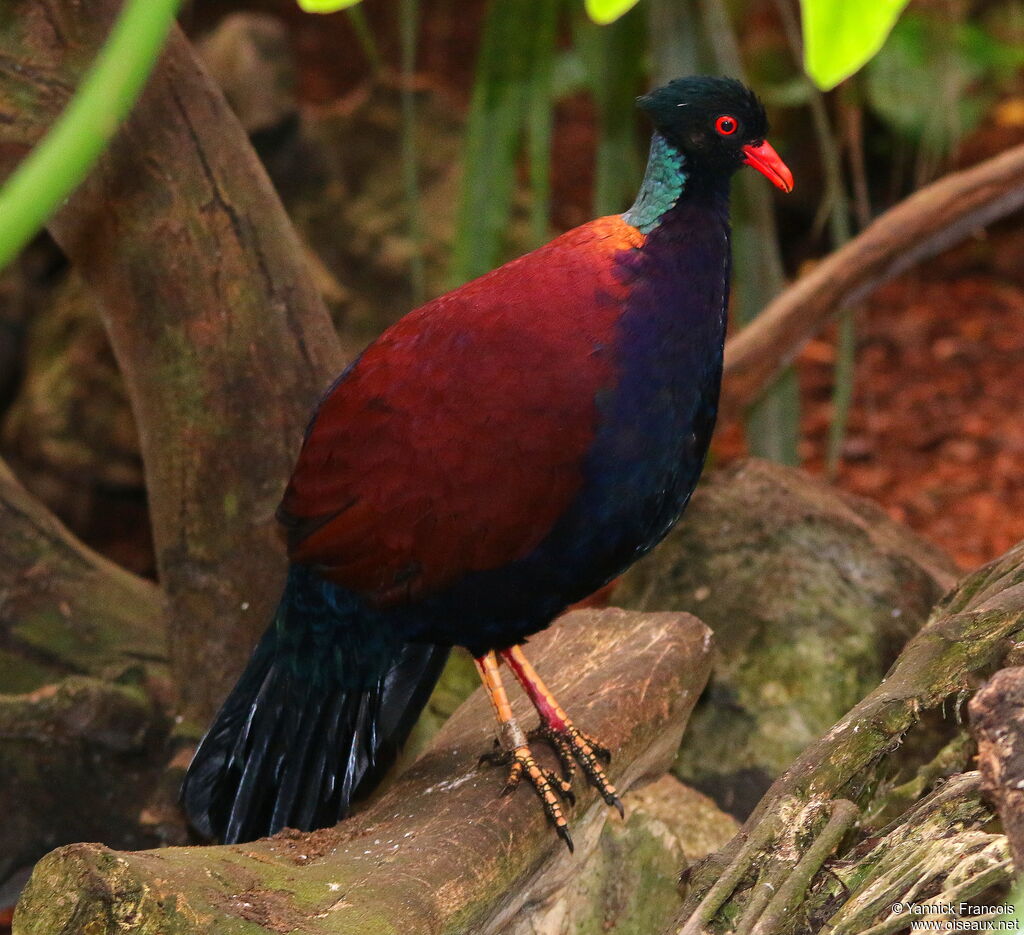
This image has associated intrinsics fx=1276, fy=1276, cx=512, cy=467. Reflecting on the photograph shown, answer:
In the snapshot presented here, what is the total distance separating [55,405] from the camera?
476cm

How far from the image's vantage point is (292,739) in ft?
7.53

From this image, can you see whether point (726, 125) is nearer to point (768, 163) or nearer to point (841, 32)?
point (768, 163)

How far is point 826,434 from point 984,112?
185cm

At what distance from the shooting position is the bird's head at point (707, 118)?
1.93 metres

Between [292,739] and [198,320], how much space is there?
2.83 ft

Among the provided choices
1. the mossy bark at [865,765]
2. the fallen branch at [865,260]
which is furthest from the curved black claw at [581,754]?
the fallen branch at [865,260]

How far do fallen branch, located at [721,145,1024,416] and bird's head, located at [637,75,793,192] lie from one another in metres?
1.32

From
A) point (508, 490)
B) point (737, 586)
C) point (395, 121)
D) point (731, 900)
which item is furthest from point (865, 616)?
point (395, 121)

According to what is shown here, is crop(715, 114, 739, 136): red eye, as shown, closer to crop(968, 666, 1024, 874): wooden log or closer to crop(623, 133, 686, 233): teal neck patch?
crop(623, 133, 686, 233): teal neck patch

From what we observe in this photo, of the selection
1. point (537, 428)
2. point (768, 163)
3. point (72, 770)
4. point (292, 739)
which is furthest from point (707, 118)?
point (72, 770)

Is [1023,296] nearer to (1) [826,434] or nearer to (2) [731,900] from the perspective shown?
(1) [826,434]

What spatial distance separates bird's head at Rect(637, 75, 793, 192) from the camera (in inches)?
76.2

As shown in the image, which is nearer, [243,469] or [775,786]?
[775,786]

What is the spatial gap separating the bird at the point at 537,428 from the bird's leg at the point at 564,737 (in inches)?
0.4
